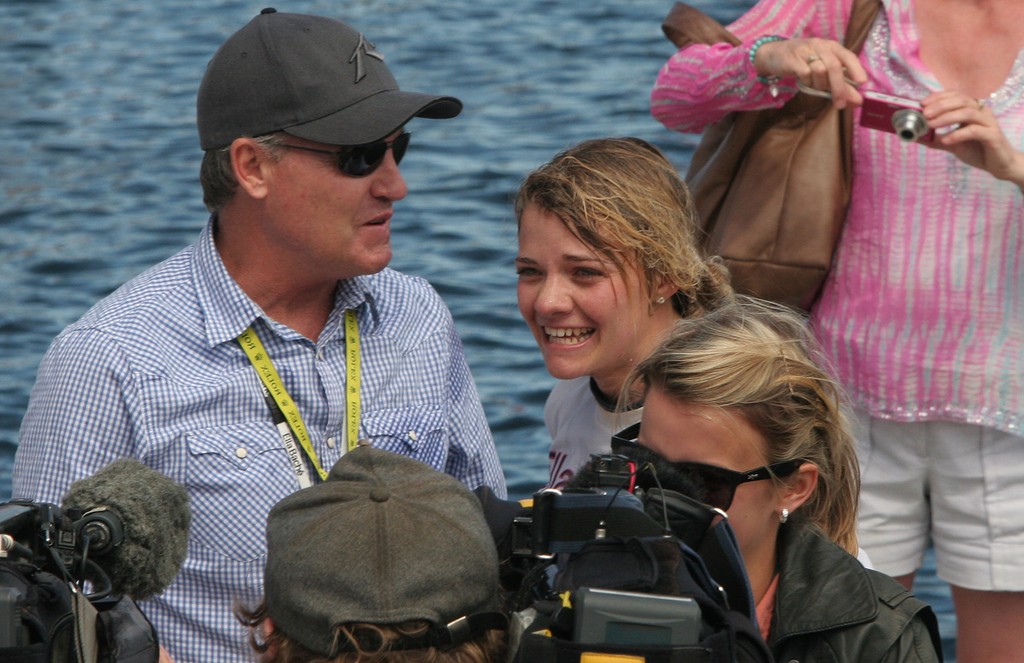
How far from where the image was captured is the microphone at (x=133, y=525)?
2195 millimetres

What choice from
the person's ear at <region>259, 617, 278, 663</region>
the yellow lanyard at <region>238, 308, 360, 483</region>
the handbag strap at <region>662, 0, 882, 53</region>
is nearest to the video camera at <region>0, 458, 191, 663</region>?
the person's ear at <region>259, 617, 278, 663</region>

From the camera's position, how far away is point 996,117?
11.3ft

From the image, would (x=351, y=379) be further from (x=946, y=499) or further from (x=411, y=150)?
(x=411, y=150)

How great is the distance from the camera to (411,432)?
3350 mm

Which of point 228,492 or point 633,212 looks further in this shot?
point 633,212

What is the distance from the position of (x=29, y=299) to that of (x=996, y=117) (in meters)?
5.08

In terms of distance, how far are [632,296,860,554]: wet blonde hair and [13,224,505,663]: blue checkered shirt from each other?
0.77 meters

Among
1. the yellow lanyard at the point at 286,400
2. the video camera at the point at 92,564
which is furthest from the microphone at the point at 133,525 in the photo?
the yellow lanyard at the point at 286,400

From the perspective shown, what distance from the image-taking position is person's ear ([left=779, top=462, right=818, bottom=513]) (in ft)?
8.87

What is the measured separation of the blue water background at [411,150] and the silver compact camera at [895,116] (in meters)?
2.45

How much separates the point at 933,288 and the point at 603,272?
2.59 feet

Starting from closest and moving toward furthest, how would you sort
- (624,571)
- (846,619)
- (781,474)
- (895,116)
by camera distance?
1. (624,571)
2. (846,619)
3. (781,474)
4. (895,116)

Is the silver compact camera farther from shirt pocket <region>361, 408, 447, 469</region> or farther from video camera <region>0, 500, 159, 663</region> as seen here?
video camera <region>0, 500, 159, 663</region>

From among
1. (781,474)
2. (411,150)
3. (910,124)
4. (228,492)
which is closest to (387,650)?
(781,474)
